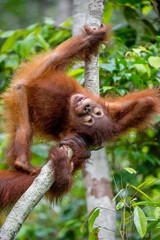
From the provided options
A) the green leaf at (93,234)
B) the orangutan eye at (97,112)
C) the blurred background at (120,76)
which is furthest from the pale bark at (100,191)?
the green leaf at (93,234)

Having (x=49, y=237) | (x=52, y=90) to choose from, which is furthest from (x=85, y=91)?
(x=49, y=237)

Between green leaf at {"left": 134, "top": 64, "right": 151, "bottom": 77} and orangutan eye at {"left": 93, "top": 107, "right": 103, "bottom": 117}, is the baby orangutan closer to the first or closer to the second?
orangutan eye at {"left": 93, "top": 107, "right": 103, "bottom": 117}

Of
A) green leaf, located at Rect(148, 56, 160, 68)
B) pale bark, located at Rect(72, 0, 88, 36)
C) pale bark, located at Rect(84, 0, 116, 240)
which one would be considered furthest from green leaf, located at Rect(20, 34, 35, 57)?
green leaf, located at Rect(148, 56, 160, 68)

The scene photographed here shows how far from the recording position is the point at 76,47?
3.33 m

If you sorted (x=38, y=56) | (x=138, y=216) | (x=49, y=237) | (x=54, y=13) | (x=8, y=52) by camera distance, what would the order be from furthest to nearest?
1. (x=54, y=13)
2. (x=49, y=237)
3. (x=8, y=52)
4. (x=38, y=56)
5. (x=138, y=216)

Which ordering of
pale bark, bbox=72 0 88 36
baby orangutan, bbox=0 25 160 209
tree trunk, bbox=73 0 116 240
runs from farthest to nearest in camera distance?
1. pale bark, bbox=72 0 88 36
2. tree trunk, bbox=73 0 116 240
3. baby orangutan, bbox=0 25 160 209

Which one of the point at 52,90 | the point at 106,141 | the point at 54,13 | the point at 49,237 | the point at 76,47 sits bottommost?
the point at 49,237

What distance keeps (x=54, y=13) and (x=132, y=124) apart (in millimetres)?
6928

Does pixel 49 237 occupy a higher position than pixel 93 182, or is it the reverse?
pixel 93 182

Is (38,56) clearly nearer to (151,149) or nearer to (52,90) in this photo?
(52,90)

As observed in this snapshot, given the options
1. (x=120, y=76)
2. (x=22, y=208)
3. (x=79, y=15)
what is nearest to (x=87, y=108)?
(x=120, y=76)

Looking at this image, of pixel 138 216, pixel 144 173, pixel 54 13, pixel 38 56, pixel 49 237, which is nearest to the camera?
pixel 138 216

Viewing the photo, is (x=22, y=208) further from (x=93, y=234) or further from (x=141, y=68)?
(x=141, y=68)

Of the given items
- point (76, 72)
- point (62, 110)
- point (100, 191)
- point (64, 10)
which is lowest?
point (100, 191)
